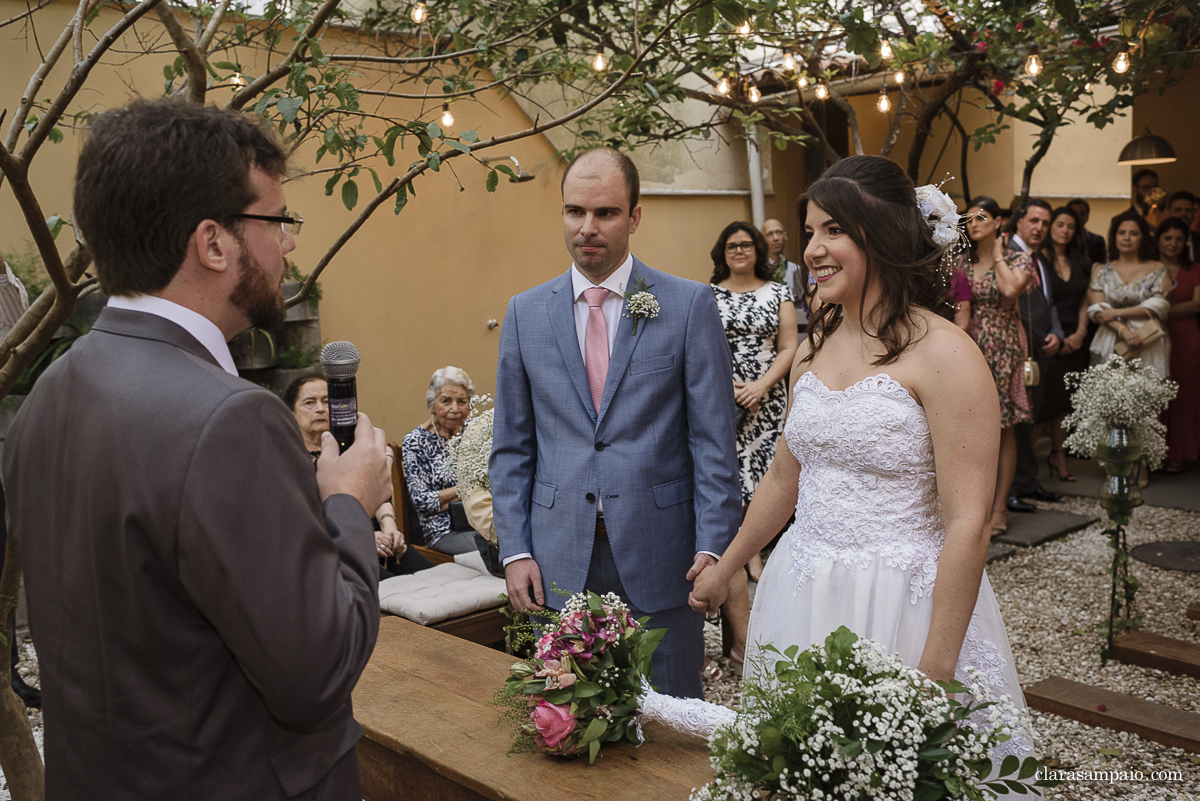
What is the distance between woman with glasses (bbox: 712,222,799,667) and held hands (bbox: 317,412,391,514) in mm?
3498

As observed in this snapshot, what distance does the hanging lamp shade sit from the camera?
8.23 metres

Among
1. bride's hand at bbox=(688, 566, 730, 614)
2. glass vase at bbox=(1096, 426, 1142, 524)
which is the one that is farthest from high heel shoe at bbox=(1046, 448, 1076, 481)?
bride's hand at bbox=(688, 566, 730, 614)

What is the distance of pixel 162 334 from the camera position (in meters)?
1.23

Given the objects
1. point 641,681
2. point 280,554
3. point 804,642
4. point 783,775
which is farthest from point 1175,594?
point 280,554

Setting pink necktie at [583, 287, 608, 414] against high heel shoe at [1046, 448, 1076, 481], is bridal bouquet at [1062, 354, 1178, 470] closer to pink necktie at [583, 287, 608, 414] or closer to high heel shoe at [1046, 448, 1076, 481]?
pink necktie at [583, 287, 608, 414]

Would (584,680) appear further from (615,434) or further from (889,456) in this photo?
(889,456)

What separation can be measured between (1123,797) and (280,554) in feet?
10.5

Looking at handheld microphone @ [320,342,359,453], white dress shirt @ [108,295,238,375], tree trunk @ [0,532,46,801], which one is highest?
white dress shirt @ [108,295,238,375]

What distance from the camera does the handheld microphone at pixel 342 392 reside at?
5.41 feet

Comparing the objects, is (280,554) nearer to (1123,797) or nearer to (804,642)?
(804,642)

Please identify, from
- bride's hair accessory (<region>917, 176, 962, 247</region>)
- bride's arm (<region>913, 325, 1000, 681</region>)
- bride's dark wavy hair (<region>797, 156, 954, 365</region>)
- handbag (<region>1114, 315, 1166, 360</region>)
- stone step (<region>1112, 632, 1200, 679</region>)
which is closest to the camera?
bride's arm (<region>913, 325, 1000, 681</region>)

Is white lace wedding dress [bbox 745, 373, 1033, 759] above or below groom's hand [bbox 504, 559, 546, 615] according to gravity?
above

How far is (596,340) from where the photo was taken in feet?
8.60

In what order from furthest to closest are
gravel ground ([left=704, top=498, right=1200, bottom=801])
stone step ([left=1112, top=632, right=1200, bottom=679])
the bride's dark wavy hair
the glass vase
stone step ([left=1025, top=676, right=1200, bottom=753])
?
the glass vase → stone step ([left=1112, top=632, right=1200, bottom=679]) → stone step ([left=1025, top=676, right=1200, bottom=753]) → gravel ground ([left=704, top=498, right=1200, bottom=801]) → the bride's dark wavy hair
